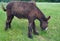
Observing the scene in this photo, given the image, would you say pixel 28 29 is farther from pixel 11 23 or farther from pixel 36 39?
pixel 11 23

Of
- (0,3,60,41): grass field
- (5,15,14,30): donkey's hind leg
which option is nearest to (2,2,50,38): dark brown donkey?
(5,15,14,30): donkey's hind leg

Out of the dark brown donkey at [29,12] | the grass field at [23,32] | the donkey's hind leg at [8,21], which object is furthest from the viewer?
the donkey's hind leg at [8,21]

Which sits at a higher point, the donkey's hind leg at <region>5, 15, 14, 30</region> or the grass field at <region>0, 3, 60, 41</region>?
the donkey's hind leg at <region>5, 15, 14, 30</region>

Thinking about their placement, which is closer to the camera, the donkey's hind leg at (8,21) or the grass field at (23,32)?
the grass field at (23,32)

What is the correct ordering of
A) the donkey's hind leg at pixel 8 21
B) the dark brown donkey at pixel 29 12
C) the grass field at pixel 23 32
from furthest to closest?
1. the donkey's hind leg at pixel 8 21
2. the grass field at pixel 23 32
3. the dark brown donkey at pixel 29 12

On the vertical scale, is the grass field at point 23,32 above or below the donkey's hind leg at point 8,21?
below

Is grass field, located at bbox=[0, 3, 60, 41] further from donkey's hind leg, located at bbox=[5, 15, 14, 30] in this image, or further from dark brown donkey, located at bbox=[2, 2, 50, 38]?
dark brown donkey, located at bbox=[2, 2, 50, 38]

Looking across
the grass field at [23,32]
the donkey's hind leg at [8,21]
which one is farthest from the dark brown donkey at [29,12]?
the grass field at [23,32]

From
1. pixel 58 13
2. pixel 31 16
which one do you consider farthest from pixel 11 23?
pixel 58 13

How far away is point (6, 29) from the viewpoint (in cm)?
1380

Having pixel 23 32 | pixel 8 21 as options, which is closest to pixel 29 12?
pixel 23 32

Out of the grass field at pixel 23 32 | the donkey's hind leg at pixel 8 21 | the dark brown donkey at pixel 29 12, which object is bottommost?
the grass field at pixel 23 32

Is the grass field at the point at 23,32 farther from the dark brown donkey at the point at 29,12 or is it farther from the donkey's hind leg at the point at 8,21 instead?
the dark brown donkey at the point at 29,12

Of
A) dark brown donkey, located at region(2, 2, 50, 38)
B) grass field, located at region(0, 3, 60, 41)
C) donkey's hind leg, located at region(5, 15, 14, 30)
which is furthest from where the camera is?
donkey's hind leg, located at region(5, 15, 14, 30)
